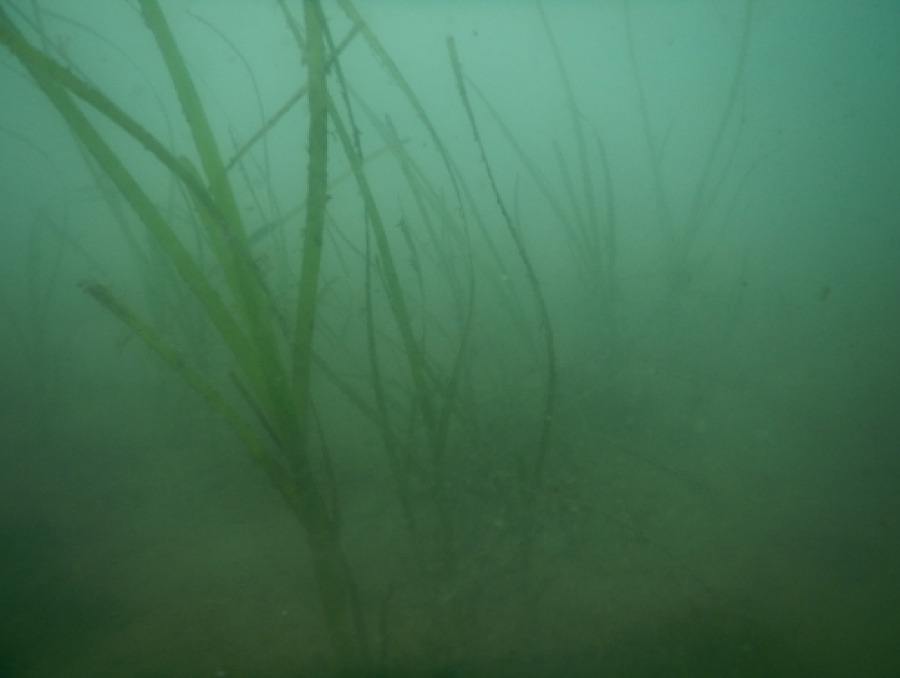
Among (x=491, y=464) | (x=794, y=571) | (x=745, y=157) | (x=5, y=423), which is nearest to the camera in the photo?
(x=794, y=571)

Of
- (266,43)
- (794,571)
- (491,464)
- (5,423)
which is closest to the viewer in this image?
(794,571)

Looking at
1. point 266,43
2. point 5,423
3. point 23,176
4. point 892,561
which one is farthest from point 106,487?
point 266,43

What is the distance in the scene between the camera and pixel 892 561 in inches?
58.2

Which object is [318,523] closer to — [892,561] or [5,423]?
[892,561]

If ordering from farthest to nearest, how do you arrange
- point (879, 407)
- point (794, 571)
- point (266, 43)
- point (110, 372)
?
point (266, 43) < point (110, 372) < point (879, 407) < point (794, 571)

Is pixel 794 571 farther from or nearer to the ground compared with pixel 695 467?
nearer to the ground

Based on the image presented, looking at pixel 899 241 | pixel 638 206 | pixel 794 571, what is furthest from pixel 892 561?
pixel 638 206

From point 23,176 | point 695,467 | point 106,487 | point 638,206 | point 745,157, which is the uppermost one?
point 23,176

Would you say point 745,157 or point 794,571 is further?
point 745,157

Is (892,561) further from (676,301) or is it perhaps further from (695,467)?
(676,301)

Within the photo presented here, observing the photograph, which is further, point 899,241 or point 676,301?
point 899,241

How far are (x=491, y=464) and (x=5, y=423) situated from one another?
257 cm

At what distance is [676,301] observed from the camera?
128 inches

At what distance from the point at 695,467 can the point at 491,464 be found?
30.5 inches
